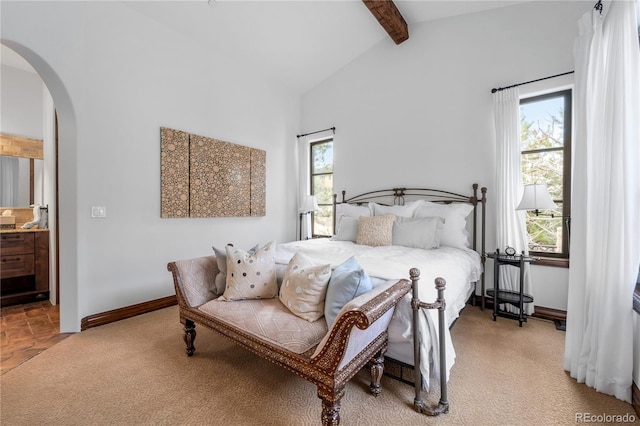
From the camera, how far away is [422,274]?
74.4 inches

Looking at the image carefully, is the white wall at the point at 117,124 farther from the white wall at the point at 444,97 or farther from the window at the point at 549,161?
the window at the point at 549,161

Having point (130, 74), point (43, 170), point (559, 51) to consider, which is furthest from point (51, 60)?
point (559, 51)

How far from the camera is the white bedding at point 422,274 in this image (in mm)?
1614

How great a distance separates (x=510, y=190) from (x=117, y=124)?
13.9 feet

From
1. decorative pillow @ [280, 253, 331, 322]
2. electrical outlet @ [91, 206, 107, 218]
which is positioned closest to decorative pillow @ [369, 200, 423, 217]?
decorative pillow @ [280, 253, 331, 322]

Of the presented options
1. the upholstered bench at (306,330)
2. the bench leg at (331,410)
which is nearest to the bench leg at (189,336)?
the upholstered bench at (306,330)

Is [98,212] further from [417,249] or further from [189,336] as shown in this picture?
[417,249]

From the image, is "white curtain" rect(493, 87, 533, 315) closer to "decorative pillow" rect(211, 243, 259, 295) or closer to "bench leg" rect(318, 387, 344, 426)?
"bench leg" rect(318, 387, 344, 426)

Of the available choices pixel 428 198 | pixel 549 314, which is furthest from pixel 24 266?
pixel 549 314

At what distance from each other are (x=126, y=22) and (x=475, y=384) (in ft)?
14.8

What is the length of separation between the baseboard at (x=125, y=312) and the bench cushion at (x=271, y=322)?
1.48m

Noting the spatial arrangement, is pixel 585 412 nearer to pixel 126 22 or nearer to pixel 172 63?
pixel 172 63

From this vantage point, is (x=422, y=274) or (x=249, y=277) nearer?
(x=422, y=274)

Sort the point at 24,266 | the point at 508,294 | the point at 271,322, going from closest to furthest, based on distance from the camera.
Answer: the point at 271,322 → the point at 508,294 → the point at 24,266
